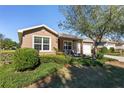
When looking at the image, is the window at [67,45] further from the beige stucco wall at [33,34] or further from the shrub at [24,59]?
the shrub at [24,59]

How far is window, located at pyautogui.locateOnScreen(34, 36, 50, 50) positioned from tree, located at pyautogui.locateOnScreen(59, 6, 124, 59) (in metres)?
2.71

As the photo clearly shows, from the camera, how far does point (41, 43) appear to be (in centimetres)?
1981

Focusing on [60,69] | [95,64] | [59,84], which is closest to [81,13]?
[95,64]

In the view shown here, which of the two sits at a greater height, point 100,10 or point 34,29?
point 100,10

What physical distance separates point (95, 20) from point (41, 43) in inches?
244

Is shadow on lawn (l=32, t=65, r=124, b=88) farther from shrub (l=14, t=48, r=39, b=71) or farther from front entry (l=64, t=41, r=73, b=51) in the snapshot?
front entry (l=64, t=41, r=73, b=51)

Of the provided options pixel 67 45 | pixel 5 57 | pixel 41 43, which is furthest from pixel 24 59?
pixel 67 45

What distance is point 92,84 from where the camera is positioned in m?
8.85

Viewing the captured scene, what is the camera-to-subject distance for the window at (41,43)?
19.6m

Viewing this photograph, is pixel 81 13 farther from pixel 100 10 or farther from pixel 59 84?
pixel 59 84

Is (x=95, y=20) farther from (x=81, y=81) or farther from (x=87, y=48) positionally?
(x=87, y=48)

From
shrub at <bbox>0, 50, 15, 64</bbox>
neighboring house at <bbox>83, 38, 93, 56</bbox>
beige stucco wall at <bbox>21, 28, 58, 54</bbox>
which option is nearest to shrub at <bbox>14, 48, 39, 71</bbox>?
shrub at <bbox>0, 50, 15, 64</bbox>
